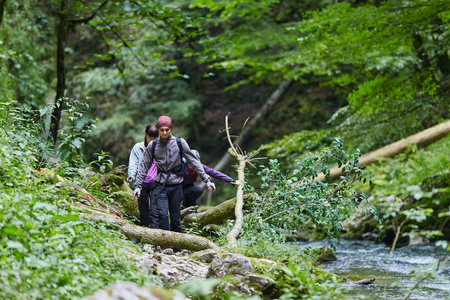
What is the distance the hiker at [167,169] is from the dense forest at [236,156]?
2.03ft

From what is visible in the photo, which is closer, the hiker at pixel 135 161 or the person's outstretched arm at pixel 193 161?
the person's outstretched arm at pixel 193 161

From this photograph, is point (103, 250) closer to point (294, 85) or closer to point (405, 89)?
point (405, 89)

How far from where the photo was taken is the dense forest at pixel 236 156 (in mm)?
3477

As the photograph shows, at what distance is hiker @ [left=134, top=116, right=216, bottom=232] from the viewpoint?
6.41 m

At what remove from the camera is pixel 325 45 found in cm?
1058

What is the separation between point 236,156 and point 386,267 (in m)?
3.11

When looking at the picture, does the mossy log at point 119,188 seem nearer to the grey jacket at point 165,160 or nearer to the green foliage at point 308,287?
the grey jacket at point 165,160

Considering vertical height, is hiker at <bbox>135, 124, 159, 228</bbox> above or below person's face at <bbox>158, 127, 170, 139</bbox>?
below

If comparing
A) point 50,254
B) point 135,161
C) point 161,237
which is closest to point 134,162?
point 135,161

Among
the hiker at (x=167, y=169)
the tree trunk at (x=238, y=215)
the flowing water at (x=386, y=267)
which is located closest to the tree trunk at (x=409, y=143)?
the flowing water at (x=386, y=267)

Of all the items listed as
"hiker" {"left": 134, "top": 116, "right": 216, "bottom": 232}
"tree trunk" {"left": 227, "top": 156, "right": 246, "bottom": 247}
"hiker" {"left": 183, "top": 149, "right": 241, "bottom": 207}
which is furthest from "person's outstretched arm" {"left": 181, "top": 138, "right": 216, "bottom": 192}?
"tree trunk" {"left": 227, "top": 156, "right": 246, "bottom": 247}

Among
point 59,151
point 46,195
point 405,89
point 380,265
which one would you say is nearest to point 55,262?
point 46,195

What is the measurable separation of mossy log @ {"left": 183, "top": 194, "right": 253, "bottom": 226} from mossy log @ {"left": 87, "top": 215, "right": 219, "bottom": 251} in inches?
59.6

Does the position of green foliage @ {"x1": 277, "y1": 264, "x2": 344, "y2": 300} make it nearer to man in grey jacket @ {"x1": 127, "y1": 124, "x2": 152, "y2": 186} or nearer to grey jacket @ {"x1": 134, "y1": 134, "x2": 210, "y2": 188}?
grey jacket @ {"x1": 134, "y1": 134, "x2": 210, "y2": 188}
